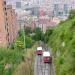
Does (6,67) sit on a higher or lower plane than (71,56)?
lower

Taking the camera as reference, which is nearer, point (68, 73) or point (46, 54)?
point (68, 73)

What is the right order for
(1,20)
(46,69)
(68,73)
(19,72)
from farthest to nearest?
(1,20), (46,69), (19,72), (68,73)

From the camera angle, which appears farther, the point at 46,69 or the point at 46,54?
the point at 46,54

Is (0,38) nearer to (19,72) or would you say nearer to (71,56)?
(19,72)

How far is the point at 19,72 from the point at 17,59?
2050 millimetres

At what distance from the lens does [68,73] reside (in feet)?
22.0

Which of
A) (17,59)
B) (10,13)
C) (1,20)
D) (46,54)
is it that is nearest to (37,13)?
(10,13)

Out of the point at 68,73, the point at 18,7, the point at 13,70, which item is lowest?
the point at 18,7

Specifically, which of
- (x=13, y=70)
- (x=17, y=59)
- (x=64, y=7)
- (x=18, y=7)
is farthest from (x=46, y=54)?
(x=18, y=7)

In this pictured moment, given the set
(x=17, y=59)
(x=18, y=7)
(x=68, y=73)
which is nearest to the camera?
(x=68, y=73)

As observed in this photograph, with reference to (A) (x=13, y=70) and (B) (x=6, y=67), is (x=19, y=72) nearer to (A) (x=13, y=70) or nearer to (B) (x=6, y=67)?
(A) (x=13, y=70)

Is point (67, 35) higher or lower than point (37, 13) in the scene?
higher

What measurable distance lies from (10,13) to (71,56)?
67.8ft

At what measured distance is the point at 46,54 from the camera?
16984 mm
